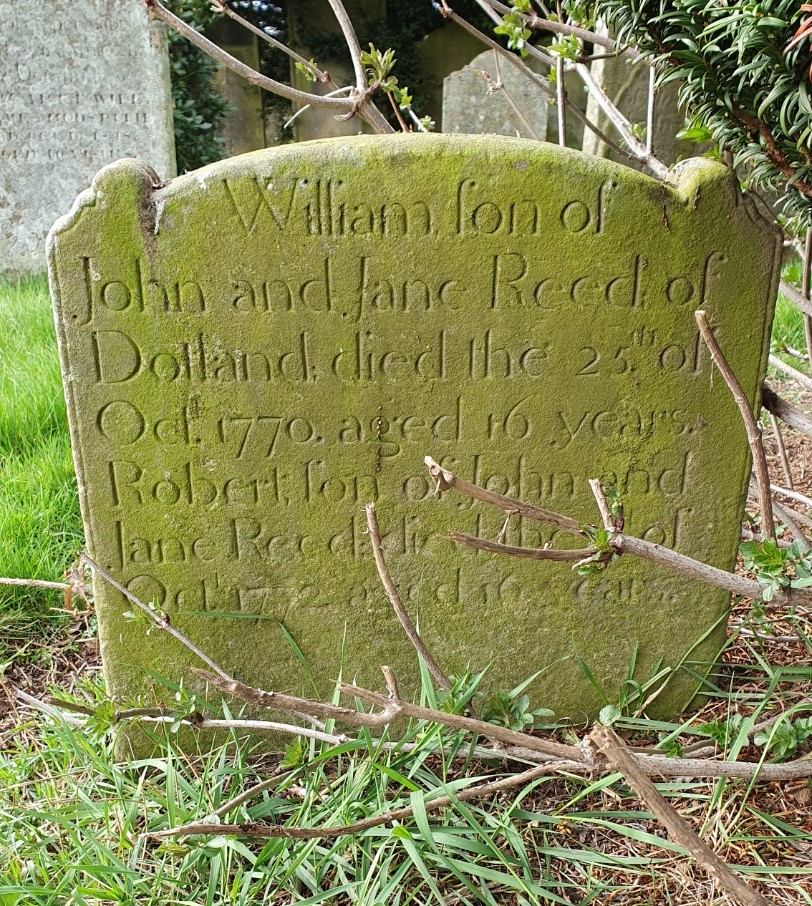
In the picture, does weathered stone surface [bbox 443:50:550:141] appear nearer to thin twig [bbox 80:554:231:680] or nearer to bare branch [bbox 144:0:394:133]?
bare branch [bbox 144:0:394:133]

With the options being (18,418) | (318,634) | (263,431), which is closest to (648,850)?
(318,634)

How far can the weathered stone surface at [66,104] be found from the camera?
594 centimetres

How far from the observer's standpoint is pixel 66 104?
6.17 m

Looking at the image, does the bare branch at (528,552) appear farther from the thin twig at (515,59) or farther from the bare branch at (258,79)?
the thin twig at (515,59)

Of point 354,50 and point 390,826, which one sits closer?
point 390,826

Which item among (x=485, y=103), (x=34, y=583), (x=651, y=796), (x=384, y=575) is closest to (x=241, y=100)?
(x=485, y=103)

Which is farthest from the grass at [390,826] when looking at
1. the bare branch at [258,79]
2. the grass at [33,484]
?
the bare branch at [258,79]

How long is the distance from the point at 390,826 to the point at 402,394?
96 cm

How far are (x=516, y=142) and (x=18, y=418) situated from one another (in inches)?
95.1

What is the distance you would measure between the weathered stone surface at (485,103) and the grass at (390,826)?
626cm

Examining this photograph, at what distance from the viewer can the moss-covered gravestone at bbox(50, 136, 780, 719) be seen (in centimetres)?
178

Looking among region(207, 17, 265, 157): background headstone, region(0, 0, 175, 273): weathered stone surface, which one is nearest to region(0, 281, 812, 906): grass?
region(0, 0, 175, 273): weathered stone surface

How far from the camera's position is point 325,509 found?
2004 mm

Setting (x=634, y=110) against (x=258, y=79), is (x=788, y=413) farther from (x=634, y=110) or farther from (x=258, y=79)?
(x=634, y=110)
